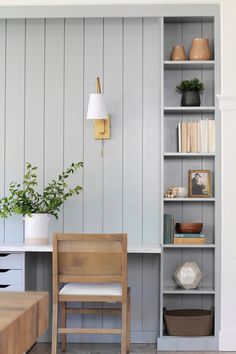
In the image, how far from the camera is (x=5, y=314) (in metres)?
0.91

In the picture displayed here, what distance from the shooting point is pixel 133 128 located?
4586 mm

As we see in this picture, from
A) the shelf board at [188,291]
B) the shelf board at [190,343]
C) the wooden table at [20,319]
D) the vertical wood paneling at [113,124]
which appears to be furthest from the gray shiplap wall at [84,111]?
the wooden table at [20,319]

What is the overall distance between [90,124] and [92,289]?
1.37 metres

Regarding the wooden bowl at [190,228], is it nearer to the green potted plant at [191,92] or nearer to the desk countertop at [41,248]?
the desk countertop at [41,248]

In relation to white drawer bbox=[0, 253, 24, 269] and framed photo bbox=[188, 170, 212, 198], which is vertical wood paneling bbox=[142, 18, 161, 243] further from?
white drawer bbox=[0, 253, 24, 269]

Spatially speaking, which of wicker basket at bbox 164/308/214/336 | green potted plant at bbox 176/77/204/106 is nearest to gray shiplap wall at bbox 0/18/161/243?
green potted plant at bbox 176/77/204/106

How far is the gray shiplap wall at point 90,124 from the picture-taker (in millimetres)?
4547

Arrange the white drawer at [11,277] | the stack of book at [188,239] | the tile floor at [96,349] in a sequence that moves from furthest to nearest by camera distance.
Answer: the stack of book at [188,239], the tile floor at [96,349], the white drawer at [11,277]

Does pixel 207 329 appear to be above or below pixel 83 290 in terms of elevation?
below

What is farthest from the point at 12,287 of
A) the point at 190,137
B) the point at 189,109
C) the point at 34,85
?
the point at 189,109

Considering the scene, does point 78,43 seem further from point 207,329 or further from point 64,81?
point 207,329

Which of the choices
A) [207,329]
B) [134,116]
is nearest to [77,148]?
[134,116]

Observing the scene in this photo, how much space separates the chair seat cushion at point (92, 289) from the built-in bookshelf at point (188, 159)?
69cm

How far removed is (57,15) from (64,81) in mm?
494
